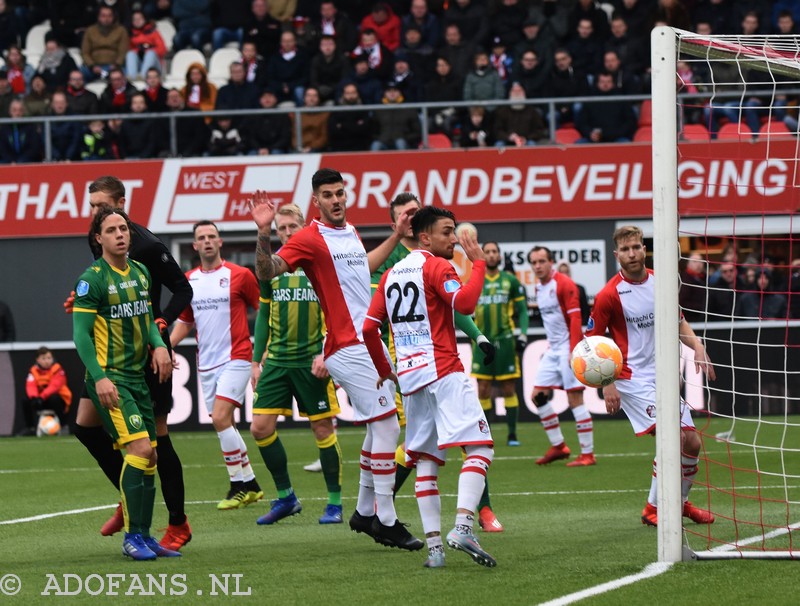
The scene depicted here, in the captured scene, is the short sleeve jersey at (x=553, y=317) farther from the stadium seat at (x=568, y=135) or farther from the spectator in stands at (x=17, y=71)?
the spectator in stands at (x=17, y=71)

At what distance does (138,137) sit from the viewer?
69.2 feet

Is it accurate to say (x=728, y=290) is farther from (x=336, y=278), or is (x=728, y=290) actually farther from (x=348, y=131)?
(x=348, y=131)

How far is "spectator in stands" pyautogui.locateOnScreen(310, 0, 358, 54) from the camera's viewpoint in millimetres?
22969

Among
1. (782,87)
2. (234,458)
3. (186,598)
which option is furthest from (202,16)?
(186,598)

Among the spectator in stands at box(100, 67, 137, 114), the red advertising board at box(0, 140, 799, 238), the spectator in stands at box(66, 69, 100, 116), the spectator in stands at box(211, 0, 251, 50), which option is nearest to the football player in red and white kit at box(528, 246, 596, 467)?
the red advertising board at box(0, 140, 799, 238)

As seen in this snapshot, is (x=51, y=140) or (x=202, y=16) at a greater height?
(x=202, y=16)

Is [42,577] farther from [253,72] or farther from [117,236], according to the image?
[253,72]

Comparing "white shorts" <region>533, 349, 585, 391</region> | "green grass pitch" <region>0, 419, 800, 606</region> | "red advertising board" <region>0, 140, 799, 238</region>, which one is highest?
"red advertising board" <region>0, 140, 799, 238</region>

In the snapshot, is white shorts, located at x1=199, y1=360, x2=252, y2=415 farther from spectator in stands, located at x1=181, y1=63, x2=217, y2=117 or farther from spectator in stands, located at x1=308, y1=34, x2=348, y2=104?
spectator in stands, located at x1=308, y1=34, x2=348, y2=104

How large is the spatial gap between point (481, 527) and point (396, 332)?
6.61 ft

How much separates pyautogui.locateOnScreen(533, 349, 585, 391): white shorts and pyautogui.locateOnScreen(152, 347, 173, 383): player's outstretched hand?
7.74 metres

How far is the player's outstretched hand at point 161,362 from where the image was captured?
26.0ft

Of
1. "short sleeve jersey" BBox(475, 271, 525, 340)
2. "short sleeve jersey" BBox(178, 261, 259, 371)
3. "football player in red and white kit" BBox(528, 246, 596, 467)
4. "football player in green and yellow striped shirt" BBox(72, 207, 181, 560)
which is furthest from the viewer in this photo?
"short sleeve jersey" BBox(475, 271, 525, 340)

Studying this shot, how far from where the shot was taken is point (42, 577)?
7367 millimetres
